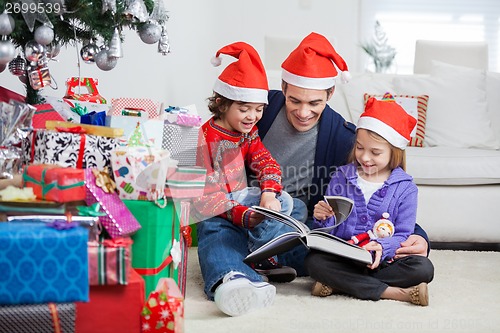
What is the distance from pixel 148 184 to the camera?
5.03 ft

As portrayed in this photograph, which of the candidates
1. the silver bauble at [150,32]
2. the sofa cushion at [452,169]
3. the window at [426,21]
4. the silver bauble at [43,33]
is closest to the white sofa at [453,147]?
the sofa cushion at [452,169]

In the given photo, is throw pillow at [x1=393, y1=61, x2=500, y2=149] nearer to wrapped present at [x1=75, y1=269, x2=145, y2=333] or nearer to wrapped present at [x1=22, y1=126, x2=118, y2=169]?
wrapped present at [x1=22, y1=126, x2=118, y2=169]

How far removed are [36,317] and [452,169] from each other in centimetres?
193

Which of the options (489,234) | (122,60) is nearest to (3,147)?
(122,60)

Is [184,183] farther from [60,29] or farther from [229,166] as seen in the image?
[60,29]

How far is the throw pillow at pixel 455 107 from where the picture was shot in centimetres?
311

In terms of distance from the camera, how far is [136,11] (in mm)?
1771

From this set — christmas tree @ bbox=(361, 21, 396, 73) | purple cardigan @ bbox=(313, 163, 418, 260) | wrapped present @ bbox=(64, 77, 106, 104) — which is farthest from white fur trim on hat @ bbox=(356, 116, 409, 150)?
christmas tree @ bbox=(361, 21, 396, 73)

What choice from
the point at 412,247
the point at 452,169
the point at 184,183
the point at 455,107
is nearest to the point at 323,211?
the point at 412,247

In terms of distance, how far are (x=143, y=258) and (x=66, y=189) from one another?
245mm

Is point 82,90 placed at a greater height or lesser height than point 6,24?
lesser

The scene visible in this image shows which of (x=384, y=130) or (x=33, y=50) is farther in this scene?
(x=384, y=130)

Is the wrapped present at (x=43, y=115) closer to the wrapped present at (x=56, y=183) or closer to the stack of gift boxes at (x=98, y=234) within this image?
the stack of gift boxes at (x=98, y=234)

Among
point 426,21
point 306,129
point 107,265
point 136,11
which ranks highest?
point 426,21
